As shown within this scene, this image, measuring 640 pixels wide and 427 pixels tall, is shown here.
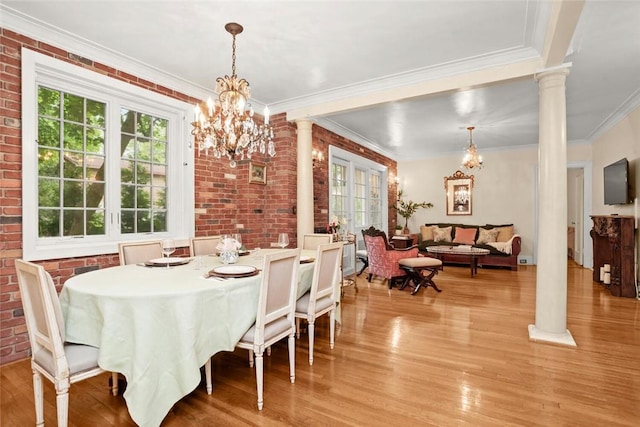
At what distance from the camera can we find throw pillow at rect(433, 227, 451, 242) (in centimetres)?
779

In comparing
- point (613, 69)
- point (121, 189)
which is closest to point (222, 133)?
point (121, 189)

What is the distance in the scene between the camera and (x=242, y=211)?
452cm

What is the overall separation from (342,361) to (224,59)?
3.02 m

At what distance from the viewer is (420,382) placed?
2.28 meters

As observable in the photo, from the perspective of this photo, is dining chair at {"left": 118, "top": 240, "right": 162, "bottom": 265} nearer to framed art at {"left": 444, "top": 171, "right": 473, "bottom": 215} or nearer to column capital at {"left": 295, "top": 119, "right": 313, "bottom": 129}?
column capital at {"left": 295, "top": 119, "right": 313, "bottom": 129}

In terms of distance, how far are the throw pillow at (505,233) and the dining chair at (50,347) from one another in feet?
24.5

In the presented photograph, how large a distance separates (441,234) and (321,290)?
593cm

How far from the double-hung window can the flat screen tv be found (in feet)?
19.4

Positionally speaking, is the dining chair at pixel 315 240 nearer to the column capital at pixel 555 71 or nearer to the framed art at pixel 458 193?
the column capital at pixel 555 71

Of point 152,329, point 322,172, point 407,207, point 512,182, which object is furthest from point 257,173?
point 512,182

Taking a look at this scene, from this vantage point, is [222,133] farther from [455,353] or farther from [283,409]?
[455,353]

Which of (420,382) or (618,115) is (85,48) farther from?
(618,115)

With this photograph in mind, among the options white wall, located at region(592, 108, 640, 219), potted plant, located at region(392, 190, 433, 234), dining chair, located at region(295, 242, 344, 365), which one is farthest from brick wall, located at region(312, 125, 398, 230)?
white wall, located at region(592, 108, 640, 219)

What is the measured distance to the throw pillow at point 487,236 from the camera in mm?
7199
